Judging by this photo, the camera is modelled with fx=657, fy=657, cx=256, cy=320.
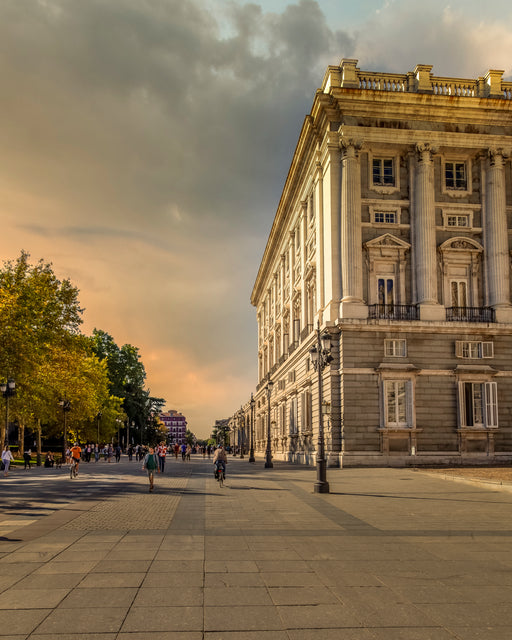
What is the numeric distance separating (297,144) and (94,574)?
43.7 metres

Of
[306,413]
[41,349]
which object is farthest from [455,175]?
[41,349]

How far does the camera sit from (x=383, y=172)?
139 feet

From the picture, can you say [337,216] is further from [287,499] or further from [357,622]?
[357,622]

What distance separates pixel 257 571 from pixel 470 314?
34214 millimetres

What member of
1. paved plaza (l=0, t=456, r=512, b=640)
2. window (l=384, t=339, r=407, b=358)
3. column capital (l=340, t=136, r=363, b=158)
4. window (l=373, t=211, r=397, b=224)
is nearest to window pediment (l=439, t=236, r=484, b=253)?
window (l=373, t=211, r=397, b=224)

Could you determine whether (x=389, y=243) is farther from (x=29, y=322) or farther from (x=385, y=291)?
(x=29, y=322)

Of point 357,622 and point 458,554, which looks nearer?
point 357,622

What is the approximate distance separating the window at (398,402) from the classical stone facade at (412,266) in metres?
0.08

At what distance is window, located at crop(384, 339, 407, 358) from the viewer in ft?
127

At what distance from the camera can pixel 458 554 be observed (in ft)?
34.6

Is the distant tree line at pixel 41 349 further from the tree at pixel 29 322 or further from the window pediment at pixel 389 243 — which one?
the window pediment at pixel 389 243

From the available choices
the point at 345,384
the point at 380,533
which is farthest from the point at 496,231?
the point at 380,533

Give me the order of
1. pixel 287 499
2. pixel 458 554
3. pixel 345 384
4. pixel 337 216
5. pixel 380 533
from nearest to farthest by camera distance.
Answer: pixel 458 554 → pixel 380 533 → pixel 287 499 → pixel 345 384 → pixel 337 216

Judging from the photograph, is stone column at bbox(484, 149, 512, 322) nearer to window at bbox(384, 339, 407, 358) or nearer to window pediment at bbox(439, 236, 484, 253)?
window pediment at bbox(439, 236, 484, 253)
